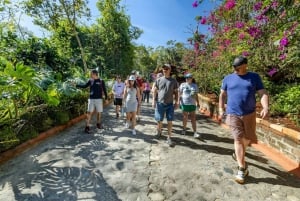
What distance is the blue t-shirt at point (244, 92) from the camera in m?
3.72

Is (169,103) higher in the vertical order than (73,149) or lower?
higher

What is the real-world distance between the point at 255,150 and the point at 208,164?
167 cm

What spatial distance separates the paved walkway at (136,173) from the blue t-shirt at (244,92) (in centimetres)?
112

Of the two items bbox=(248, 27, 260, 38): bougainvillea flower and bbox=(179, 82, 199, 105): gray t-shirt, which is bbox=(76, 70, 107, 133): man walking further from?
bbox=(248, 27, 260, 38): bougainvillea flower

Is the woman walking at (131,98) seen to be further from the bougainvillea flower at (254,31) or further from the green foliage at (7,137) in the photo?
the bougainvillea flower at (254,31)

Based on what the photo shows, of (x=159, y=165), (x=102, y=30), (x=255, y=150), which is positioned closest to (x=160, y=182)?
(x=159, y=165)

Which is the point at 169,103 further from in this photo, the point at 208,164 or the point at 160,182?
the point at 160,182

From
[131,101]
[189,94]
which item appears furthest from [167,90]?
[131,101]

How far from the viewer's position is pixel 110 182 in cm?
359

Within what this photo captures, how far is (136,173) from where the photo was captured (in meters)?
3.93

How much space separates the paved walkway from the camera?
10.8 feet

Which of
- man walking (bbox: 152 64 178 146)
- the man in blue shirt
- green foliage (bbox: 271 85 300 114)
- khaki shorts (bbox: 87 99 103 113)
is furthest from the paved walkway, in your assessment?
green foliage (bbox: 271 85 300 114)

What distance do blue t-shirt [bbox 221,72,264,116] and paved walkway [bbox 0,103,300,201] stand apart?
1117 millimetres

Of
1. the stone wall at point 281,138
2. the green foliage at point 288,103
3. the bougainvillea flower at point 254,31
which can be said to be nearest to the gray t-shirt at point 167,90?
the stone wall at point 281,138
